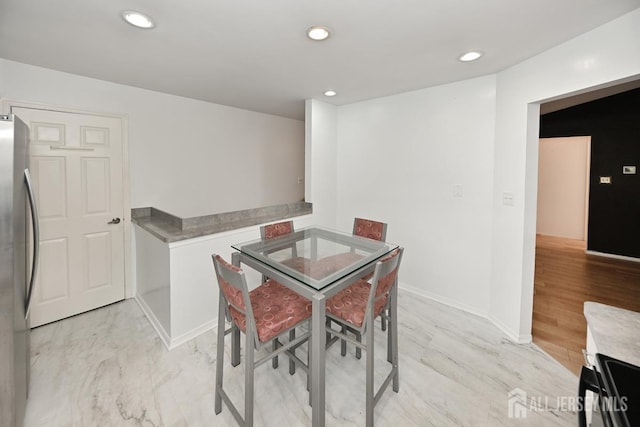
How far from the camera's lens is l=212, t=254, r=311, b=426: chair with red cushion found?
134 centimetres

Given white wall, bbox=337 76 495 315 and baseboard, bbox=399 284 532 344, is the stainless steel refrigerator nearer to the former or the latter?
white wall, bbox=337 76 495 315

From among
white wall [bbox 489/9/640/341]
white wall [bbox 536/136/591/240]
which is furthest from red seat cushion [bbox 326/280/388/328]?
white wall [bbox 536/136/591/240]

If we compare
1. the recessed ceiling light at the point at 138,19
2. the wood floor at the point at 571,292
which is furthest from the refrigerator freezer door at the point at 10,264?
the wood floor at the point at 571,292

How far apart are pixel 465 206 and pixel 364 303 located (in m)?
1.74

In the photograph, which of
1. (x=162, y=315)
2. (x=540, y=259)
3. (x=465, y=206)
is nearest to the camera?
(x=162, y=315)

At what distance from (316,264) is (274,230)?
84 cm

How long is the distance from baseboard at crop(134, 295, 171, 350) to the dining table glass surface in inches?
41.7

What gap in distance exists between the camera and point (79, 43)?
1889mm

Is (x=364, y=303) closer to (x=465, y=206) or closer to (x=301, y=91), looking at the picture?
(x=465, y=206)

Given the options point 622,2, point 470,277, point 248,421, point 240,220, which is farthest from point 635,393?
point 240,220

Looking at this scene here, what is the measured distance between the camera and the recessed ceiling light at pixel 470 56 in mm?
2021

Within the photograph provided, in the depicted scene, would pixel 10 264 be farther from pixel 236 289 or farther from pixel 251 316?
pixel 251 316

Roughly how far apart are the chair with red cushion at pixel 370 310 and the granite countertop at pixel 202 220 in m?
1.34

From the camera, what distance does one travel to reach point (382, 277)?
142cm
